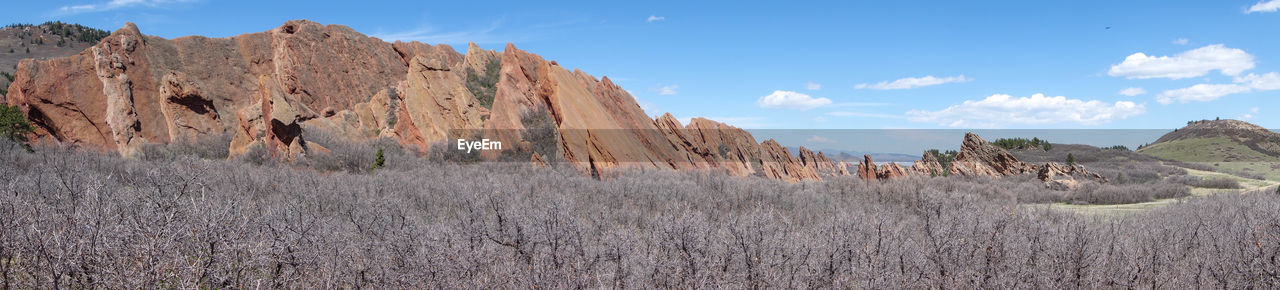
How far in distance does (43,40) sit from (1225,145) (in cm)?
17037

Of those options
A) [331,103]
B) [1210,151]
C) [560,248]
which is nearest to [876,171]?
[560,248]

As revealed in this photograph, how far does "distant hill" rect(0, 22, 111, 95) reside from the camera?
9738 cm

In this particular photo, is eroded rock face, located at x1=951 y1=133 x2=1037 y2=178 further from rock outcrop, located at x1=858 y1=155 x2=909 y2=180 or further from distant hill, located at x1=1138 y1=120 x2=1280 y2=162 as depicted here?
distant hill, located at x1=1138 y1=120 x2=1280 y2=162

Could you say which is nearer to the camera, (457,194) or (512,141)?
(457,194)

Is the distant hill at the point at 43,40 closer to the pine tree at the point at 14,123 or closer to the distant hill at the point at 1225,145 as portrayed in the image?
the pine tree at the point at 14,123

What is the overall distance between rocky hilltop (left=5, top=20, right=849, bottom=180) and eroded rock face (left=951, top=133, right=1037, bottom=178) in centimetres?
622

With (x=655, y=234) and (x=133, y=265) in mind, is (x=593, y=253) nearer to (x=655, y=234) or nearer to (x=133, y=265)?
(x=655, y=234)

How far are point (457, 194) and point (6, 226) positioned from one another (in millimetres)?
6316

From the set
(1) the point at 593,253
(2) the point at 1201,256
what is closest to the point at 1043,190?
(2) the point at 1201,256

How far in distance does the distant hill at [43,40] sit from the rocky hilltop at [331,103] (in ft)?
267

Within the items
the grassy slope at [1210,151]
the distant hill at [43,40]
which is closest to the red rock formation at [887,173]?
the grassy slope at [1210,151]

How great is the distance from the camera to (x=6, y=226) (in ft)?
16.9

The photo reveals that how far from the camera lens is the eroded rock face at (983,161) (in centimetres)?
1992

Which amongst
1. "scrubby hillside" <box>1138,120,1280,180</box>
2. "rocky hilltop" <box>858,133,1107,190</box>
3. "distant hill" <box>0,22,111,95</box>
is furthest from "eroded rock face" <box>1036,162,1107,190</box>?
"distant hill" <box>0,22,111,95</box>
